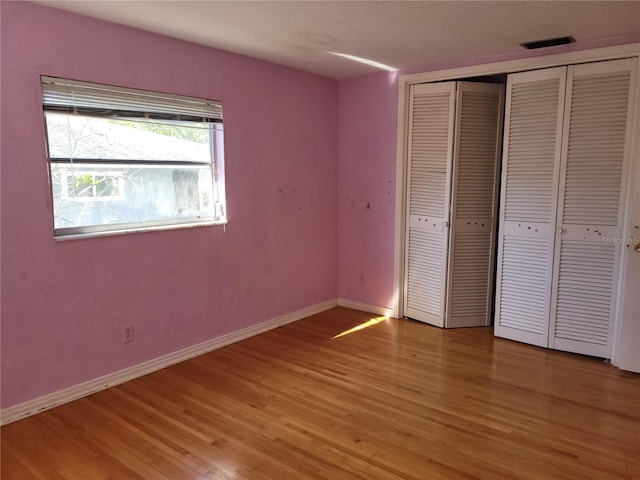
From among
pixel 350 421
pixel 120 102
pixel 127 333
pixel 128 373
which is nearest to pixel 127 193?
pixel 120 102

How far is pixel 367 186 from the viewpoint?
4480mm

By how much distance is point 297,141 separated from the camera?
4.21m

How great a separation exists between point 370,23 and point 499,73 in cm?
141

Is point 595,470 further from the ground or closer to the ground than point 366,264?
closer to the ground

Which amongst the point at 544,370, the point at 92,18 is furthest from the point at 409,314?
the point at 92,18

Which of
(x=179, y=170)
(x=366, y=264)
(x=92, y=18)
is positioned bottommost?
(x=366, y=264)

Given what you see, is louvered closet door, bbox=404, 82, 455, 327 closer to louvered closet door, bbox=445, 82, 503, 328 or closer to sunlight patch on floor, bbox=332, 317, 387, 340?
louvered closet door, bbox=445, 82, 503, 328

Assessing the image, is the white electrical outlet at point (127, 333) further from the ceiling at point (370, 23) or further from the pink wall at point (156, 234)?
the ceiling at point (370, 23)

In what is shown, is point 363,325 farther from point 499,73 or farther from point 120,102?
point 120,102

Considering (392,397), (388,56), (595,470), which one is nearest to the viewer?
(595,470)

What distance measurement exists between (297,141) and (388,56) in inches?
44.1

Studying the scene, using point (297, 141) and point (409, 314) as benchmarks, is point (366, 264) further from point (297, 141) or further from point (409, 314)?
point (297, 141)

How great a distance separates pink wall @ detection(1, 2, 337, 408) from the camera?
2496 millimetres

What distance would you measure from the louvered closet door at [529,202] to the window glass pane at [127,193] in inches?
96.9
